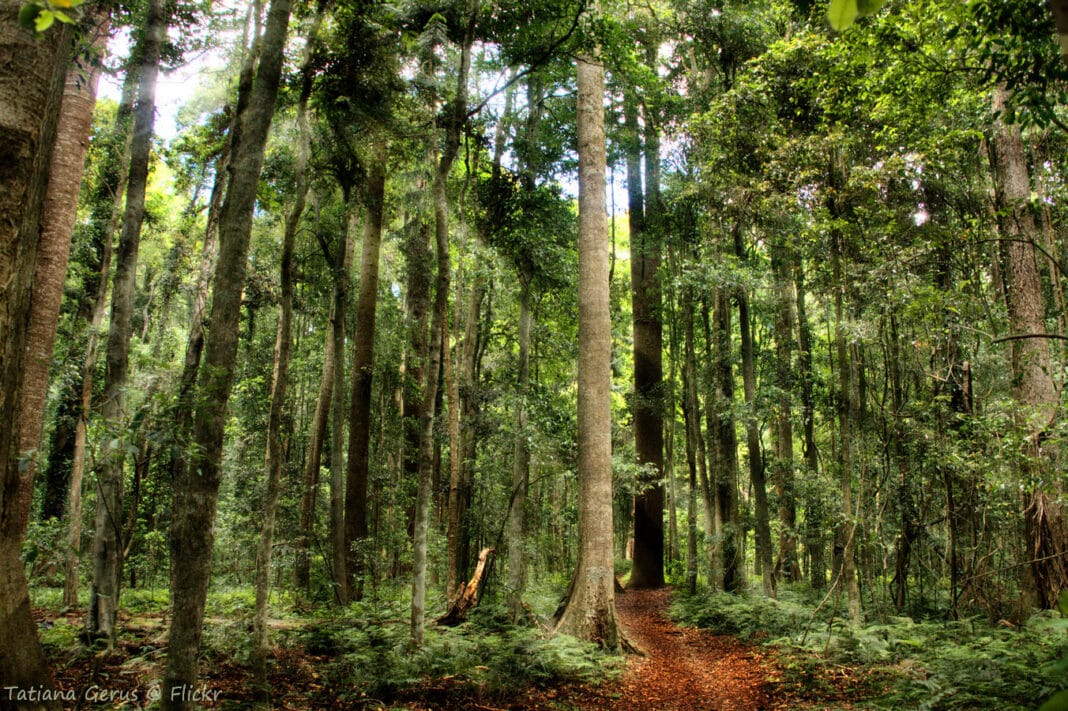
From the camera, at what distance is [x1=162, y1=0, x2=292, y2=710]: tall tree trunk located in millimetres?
4301

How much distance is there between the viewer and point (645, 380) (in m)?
16.9

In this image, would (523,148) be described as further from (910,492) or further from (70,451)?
(70,451)

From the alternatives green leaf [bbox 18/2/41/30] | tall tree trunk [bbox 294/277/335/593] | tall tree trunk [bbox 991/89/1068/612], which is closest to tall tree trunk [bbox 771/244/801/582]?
tall tree trunk [bbox 991/89/1068/612]

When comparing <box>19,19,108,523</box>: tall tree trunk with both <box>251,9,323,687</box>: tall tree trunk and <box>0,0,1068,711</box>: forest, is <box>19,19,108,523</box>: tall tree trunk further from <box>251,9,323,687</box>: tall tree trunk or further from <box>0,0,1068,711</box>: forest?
<box>251,9,323,687</box>: tall tree trunk

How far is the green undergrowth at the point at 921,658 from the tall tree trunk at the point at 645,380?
654 centimetres

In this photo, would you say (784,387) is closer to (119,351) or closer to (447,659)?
(447,659)

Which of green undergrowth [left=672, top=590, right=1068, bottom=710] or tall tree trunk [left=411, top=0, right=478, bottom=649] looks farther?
tall tree trunk [left=411, top=0, right=478, bottom=649]

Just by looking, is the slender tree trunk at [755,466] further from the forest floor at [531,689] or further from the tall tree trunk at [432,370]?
the tall tree trunk at [432,370]

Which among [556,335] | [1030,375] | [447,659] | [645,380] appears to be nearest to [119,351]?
[447,659]

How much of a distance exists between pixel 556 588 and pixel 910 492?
9.59 meters

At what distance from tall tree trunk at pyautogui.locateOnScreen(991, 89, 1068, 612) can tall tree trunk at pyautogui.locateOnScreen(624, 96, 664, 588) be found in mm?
7569

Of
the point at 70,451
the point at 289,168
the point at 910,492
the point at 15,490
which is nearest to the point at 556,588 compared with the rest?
the point at 910,492

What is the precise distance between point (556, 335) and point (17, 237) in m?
12.1

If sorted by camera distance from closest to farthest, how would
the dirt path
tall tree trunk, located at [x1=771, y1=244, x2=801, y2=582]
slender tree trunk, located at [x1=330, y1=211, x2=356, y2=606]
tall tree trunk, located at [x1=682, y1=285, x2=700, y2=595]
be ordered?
1. the dirt path
2. slender tree trunk, located at [x1=330, y1=211, x2=356, y2=606]
3. tall tree trunk, located at [x1=771, y1=244, x2=801, y2=582]
4. tall tree trunk, located at [x1=682, y1=285, x2=700, y2=595]
